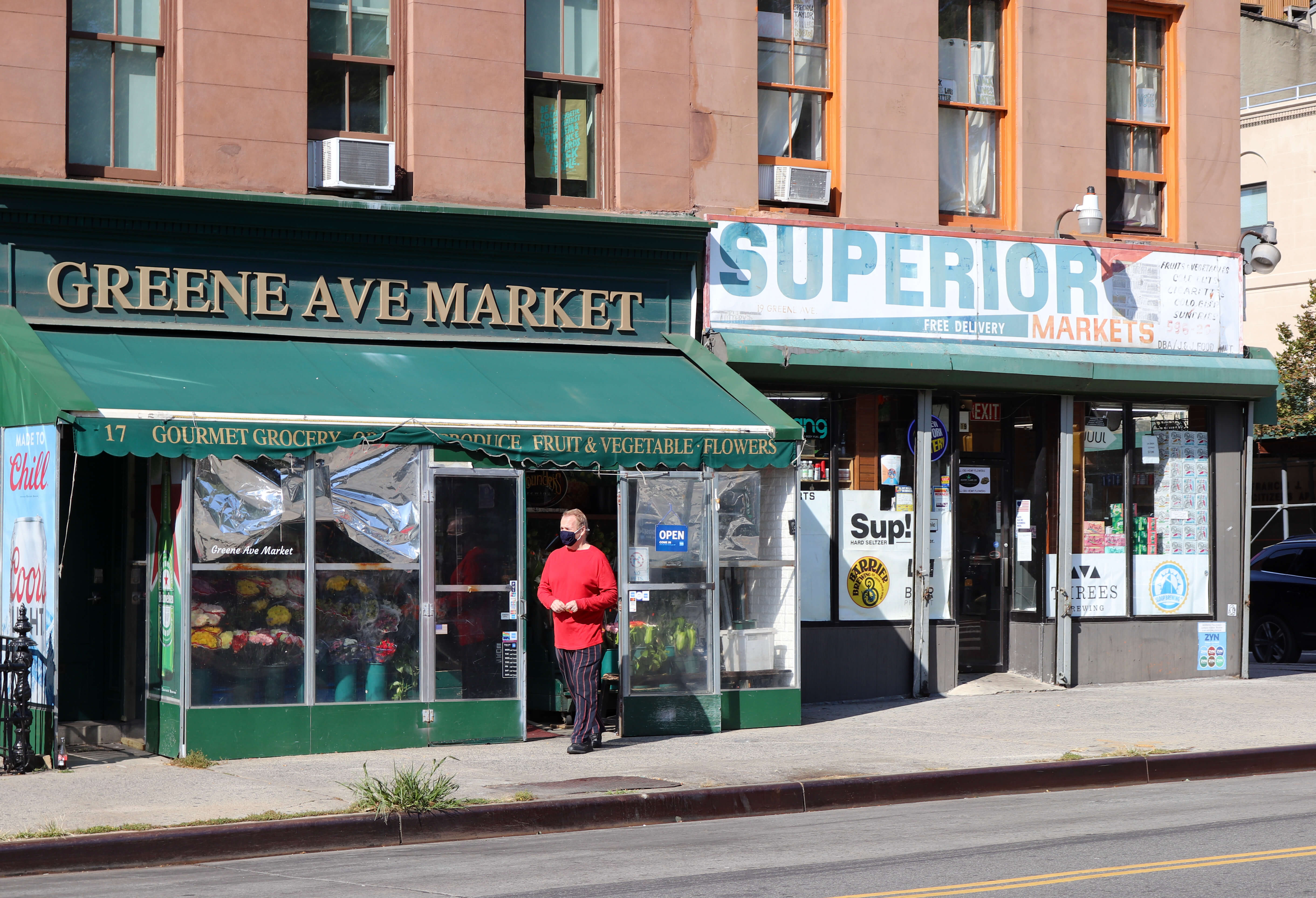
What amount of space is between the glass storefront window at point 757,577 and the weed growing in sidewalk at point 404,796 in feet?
14.0

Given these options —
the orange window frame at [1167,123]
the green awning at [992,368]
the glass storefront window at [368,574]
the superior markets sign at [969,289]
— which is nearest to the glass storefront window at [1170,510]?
the green awning at [992,368]

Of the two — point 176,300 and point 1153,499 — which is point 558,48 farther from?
point 1153,499

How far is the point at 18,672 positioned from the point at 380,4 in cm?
657

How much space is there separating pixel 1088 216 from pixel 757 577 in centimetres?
555

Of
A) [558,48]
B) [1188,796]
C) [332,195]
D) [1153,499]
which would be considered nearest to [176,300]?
[332,195]

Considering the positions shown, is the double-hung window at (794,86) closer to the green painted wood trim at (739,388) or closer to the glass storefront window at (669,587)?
the green painted wood trim at (739,388)

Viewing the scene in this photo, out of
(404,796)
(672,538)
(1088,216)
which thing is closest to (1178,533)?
(1088,216)

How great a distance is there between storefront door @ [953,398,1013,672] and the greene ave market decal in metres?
4.22

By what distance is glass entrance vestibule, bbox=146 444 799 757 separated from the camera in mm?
11680

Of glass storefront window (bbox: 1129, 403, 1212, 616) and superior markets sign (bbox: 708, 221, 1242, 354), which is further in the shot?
glass storefront window (bbox: 1129, 403, 1212, 616)

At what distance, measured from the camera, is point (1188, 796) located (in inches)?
415

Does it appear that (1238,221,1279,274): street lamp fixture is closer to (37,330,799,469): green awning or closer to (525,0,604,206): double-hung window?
(37,330,799,469): green awning

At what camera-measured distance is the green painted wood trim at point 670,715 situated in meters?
13.0

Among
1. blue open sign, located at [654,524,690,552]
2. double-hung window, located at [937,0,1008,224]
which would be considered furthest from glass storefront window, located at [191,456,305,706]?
double-hung window, located at [937,0,1008,224]
